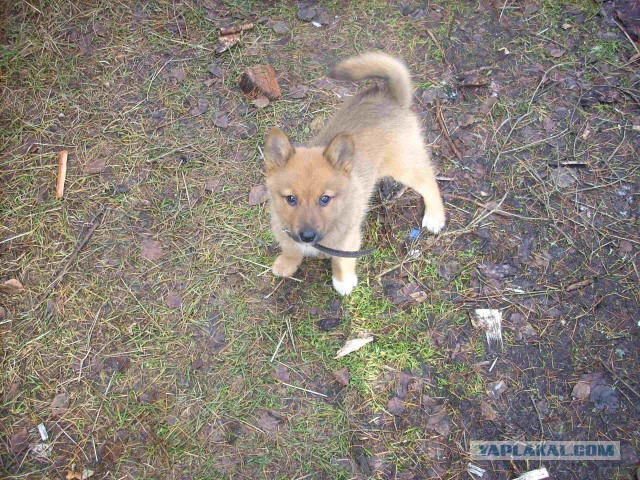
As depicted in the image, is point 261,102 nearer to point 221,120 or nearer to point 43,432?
point 221,120

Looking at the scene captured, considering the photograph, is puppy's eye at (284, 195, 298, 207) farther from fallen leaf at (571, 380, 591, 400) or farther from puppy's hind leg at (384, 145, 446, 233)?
fallen leaf at (571, 380, 591, 400)

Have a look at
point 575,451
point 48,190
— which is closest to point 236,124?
point 48,190

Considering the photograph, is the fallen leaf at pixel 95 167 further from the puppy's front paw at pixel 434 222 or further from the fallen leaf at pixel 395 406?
the fallen leaf at pixel 395 406

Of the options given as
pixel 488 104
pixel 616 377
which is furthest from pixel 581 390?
pixel 488 104

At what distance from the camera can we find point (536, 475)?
3.03m

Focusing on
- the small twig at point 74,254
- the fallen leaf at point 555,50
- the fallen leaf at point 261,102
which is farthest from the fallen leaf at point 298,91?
the fallen leaf at point 555,50

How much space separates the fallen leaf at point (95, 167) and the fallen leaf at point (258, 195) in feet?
4.19

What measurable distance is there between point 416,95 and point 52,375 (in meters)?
3.72

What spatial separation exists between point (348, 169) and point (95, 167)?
2267 mm

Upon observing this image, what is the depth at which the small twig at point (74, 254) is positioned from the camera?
142 inches

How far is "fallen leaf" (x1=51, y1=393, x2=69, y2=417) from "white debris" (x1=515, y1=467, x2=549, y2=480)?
299cm

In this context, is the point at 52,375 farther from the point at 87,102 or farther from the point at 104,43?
the point at 104,43

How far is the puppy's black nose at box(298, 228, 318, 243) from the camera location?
2904 millimetres

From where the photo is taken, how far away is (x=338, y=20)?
4762 mm
